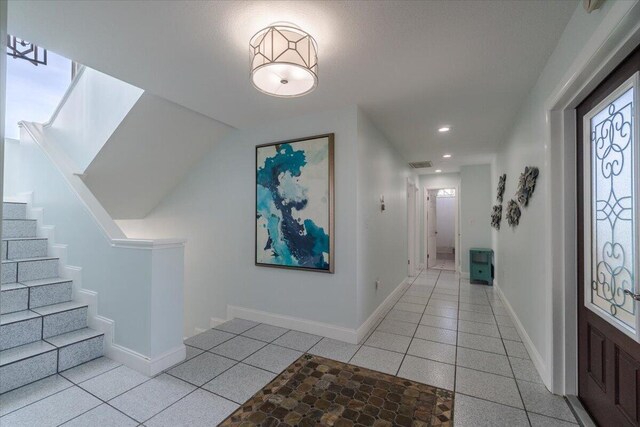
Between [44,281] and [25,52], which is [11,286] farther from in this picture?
[25,52]

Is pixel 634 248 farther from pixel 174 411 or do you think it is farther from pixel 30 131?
pixel 30 131

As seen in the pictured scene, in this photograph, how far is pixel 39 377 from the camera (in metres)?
2.11

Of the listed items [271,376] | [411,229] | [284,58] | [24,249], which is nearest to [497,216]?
[411,229]

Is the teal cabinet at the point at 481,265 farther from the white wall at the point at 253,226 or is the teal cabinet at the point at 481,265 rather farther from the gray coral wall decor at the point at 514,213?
the gray coral wall decor at the point at 514,213

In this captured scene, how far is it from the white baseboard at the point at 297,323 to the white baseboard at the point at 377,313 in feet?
0.35

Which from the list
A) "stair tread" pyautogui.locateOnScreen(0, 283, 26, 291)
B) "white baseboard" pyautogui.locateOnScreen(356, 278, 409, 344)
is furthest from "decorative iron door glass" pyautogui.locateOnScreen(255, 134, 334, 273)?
"stair tread" pyautogui.locateOnScreen(0, 283, 26, 291)

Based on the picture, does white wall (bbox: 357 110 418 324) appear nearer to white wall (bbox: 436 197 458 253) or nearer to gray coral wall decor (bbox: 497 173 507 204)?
gray coral wall decor (bbox: 497 173 507 204)

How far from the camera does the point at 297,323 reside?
10.4 feet

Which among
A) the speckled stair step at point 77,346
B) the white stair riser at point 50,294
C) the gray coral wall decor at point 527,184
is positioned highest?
the gray coral wall decor at point 527,184

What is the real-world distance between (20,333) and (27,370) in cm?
33

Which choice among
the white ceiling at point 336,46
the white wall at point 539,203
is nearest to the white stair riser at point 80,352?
the white ceiling at point 336,46

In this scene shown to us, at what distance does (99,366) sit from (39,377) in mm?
356

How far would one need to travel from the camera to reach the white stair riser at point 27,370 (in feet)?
6.40

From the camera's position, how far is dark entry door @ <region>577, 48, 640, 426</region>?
52.8 inches
